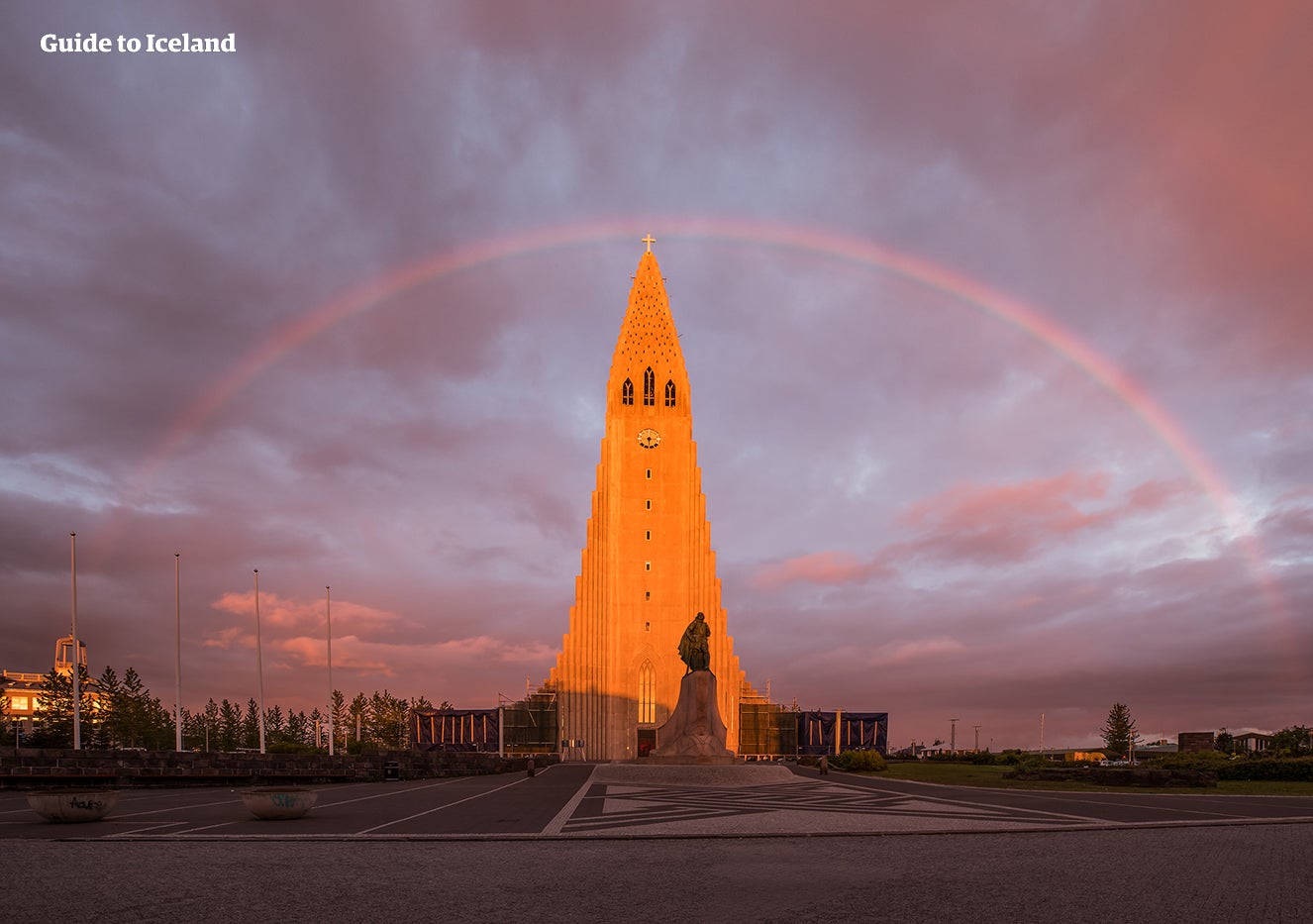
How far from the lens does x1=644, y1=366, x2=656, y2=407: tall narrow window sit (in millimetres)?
99625

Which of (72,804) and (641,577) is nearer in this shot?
(72,804)

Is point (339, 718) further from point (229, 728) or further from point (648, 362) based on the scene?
point (648, 362)

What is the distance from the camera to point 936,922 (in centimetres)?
942

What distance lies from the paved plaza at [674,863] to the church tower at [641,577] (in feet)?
220

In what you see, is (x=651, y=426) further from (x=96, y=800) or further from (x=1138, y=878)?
(x=1138, y=878)

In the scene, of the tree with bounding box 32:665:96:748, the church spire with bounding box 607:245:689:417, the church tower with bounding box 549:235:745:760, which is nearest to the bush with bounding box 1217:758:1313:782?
the church tower with bounding box 549:235:745:760

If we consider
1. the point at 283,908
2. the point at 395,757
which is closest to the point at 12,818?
the point at 283,908

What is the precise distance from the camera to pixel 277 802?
19828 mm

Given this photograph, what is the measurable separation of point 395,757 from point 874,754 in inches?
1076

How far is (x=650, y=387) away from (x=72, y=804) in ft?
273

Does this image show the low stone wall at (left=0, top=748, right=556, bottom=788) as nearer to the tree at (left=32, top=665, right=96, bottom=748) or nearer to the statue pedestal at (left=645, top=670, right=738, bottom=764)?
the statue pedestal at (left=645, top=670, right=738, bottom=764)

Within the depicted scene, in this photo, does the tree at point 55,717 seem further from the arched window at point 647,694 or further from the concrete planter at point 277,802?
the concrete planter at point 277,802

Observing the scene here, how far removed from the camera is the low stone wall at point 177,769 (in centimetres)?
3050

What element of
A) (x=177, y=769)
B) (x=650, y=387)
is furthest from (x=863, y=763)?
(x=650, y=387)
